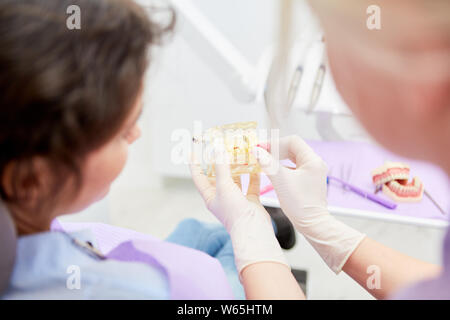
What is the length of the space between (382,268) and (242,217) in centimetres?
29

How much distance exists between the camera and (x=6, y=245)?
51 cm

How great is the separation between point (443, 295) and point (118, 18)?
0.54 metres

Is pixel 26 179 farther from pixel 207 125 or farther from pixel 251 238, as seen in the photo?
pixel 207 125

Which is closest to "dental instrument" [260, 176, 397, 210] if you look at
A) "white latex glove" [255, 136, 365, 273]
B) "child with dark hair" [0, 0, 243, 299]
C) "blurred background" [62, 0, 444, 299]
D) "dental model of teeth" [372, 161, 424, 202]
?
"dental model of teeth" [372, 161, 424, 202]

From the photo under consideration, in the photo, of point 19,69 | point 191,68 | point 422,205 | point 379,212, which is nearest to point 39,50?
point 19,69

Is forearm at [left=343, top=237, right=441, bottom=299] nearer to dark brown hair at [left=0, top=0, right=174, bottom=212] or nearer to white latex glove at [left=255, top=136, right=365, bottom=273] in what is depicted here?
white latex glove at [left=255, top=136, right=365, bottom=273]

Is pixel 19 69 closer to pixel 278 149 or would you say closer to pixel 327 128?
pixel 278 149

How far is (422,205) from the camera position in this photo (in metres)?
1.06

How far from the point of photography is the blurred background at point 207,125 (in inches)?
64.4

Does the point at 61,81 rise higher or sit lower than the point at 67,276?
higher

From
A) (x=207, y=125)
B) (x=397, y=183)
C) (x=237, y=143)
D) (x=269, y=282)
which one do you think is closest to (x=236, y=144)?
(x=237, y=143)

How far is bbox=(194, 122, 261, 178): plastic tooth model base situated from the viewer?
923mm

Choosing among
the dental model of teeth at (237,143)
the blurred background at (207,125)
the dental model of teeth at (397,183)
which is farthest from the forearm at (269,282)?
the blurred background at (207,125)

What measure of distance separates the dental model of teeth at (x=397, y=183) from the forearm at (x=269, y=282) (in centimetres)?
49
